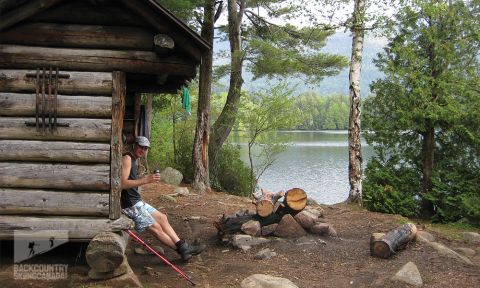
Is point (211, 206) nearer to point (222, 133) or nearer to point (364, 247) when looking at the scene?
point (364, 247)

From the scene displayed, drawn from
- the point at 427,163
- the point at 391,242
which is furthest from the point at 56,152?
the point at 427,163

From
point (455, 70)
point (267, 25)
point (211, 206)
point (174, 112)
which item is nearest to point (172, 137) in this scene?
point (174, 112)

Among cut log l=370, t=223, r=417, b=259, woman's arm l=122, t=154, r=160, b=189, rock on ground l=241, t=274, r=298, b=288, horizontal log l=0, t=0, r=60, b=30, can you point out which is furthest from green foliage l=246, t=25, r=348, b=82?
rock on ground l=241, t=274, r=298, b=288

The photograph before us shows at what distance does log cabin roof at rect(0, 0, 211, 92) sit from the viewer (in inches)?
249

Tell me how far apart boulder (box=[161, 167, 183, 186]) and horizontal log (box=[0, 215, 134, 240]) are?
10746 mm

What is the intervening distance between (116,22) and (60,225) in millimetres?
3045

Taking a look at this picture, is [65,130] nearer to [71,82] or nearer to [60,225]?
[71,82]

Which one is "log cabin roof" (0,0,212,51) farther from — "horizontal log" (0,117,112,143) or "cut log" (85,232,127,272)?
"cut log" (85,232,127,272)

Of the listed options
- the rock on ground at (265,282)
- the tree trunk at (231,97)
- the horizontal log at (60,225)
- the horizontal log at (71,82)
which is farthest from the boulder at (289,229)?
the tree trunk at (231,97)

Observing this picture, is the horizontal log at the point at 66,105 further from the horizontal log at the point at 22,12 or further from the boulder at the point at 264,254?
the boulder at the point at 264,254

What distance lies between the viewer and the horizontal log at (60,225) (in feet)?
20.4

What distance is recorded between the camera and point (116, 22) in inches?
261

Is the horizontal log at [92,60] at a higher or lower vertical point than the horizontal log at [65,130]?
higher

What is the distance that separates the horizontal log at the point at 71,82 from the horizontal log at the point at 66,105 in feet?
0.29
